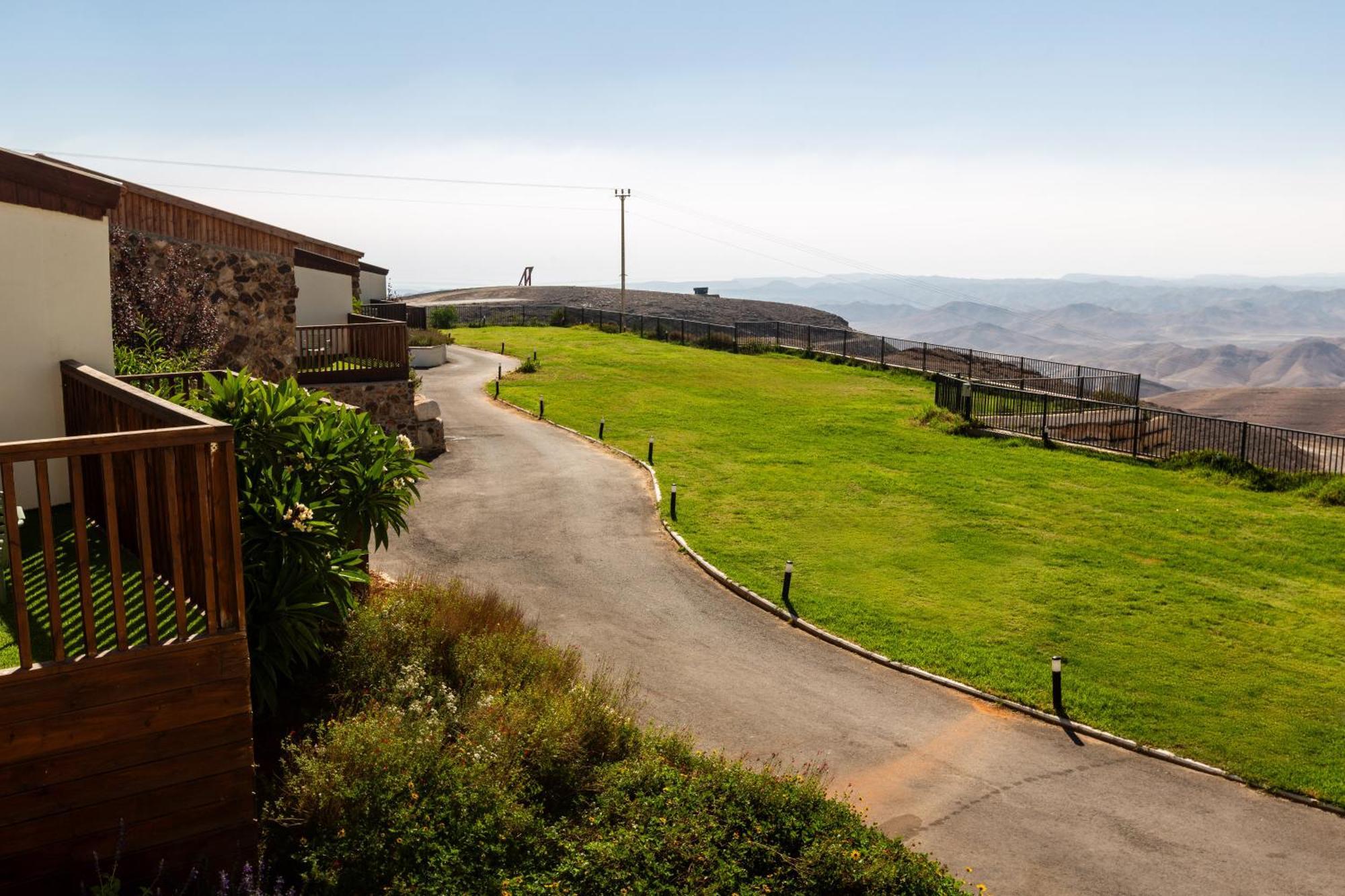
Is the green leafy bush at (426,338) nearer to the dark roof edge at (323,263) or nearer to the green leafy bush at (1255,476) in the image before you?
the dark roof edge at (323,263)

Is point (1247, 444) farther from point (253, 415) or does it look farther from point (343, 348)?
point (253, 415)

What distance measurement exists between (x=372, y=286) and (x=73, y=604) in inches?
1527

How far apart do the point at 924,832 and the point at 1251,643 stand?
832cm

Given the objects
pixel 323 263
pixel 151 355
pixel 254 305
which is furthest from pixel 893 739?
pixel 323 263

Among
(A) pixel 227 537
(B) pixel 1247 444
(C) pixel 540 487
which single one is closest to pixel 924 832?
(A) pixel 227 537

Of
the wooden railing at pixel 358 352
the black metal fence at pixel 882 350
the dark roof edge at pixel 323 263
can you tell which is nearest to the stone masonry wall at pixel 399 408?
the wooden railing at pixel 358 352

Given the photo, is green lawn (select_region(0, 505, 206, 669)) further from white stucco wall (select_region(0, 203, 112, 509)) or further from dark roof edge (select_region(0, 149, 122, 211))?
dark roof edge (select_region(0, 149, 122, 211))

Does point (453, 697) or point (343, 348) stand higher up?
point (343, 348)

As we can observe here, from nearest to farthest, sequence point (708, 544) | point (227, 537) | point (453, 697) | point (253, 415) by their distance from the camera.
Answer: point (227, 537) < point (253, 415) < point (453, 697) < point (708, 544)

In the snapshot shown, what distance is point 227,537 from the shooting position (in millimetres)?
6133

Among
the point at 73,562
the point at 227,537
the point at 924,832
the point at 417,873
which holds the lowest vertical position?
the point at 924,832

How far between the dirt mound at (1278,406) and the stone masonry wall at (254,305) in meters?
85.7

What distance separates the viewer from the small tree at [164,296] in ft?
52.6

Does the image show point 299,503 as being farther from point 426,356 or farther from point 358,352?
point 426,356
